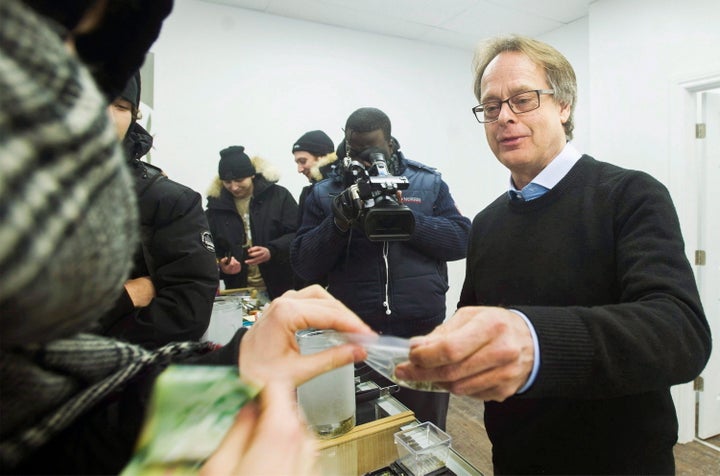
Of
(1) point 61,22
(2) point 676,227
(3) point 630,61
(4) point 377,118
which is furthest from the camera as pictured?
(3) point 630,61

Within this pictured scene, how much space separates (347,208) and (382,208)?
15cm

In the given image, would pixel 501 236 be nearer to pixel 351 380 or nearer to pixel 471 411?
pixel 351 380

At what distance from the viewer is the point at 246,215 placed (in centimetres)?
263

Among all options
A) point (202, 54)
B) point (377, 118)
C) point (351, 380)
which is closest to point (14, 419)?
point (351, 380)

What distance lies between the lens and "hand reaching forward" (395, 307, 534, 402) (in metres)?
0.54

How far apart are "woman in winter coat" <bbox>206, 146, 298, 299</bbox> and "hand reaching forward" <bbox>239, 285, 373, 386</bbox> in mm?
2007

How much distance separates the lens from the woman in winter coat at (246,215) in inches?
101

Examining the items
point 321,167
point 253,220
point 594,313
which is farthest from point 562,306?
point 253,220

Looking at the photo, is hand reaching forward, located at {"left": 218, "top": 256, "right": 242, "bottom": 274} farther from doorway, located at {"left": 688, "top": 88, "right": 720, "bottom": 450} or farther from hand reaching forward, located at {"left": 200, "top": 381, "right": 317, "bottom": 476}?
doorway, located at {"left": 688, "top": 88, "right": 720, "bottom": 450}

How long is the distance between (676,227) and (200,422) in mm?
920

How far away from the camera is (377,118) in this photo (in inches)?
63.2

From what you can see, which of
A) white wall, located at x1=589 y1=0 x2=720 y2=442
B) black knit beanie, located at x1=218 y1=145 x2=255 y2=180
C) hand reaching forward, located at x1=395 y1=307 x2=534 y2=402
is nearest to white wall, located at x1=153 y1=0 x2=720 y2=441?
white wall, located at x1=589 y1=0 x2=720 y2=442

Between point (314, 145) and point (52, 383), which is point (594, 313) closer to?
point (52, 383)

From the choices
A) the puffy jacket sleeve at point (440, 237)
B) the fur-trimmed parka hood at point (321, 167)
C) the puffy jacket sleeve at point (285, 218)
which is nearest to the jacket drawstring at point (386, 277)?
the puffy jacket sleeve at point (440, 237)
